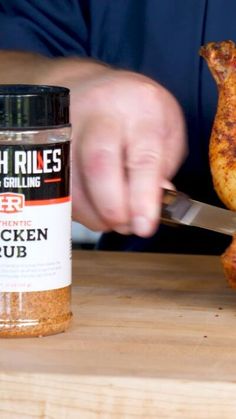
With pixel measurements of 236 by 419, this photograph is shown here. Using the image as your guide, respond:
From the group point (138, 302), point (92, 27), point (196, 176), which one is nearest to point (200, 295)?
point (138, 302)

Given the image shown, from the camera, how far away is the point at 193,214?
3.21 feet

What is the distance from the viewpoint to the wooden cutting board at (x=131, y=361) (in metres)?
0.80

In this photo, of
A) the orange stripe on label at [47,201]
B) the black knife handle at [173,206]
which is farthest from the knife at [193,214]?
the orange stripe on label at [47,201]

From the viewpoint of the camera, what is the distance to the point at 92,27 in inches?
53.9

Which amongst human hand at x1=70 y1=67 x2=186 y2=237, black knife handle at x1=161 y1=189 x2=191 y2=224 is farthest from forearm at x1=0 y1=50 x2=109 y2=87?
black knife handle at x1=161 y1=189 x2=191 y2=224

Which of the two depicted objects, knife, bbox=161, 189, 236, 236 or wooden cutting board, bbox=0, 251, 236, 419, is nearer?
wooden cutting board, bbox=0, 251, 236, 419

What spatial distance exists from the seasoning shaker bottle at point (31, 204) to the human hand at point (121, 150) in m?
0.04

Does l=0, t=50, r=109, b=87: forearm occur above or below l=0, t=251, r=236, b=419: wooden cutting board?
above

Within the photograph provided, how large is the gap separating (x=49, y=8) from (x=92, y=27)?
57 mm

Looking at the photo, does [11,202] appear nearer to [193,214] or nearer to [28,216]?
Result: [28,216]

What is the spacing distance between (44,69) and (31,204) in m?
0.25

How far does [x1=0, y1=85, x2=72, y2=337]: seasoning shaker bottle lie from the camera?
0.86 meters

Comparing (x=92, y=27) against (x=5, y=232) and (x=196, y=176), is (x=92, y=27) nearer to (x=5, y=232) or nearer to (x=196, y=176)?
(x=196, y=176)

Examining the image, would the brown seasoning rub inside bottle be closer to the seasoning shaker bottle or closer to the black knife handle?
the seasoning shaker bottle
